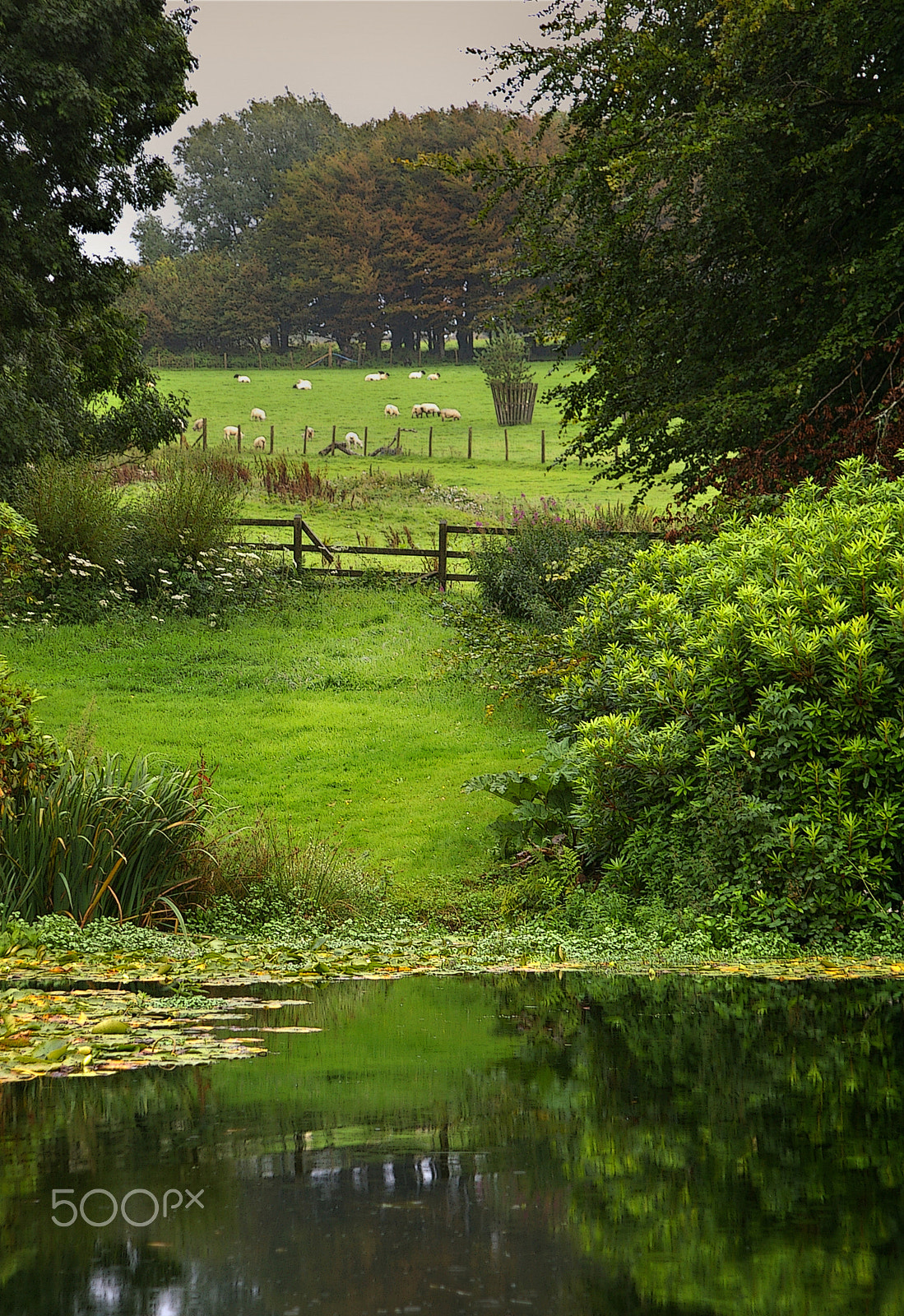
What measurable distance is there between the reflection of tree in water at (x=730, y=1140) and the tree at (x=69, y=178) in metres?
13.9

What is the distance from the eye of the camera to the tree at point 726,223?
385 inches

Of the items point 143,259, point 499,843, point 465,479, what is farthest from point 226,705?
point 143,259

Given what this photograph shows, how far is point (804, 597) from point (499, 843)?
346 centimetres

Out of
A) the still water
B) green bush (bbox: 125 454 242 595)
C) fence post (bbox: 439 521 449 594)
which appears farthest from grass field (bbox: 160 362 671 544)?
the still water

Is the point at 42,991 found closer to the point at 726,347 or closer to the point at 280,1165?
the point at 280,1165

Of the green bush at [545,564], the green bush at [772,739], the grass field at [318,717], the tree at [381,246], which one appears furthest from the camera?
the tree at [381,246]

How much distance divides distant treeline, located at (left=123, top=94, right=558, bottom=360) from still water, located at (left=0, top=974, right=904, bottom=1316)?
59.8 metres

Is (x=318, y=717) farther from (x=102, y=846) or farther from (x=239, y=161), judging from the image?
(x=239, y=161)

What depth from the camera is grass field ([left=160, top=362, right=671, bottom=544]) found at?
96.7 ft

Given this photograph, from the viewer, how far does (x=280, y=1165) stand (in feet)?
5.50

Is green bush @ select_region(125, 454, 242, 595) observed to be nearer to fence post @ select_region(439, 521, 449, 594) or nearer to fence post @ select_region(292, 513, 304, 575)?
fence post @ select_region(292, 513, 304, 575)

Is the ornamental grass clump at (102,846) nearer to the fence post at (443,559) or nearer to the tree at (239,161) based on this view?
the fence post at (443,559)

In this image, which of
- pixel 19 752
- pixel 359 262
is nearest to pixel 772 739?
pixel 19 752

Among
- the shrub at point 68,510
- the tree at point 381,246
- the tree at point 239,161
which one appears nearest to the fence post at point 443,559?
the shrub at point 68,510
